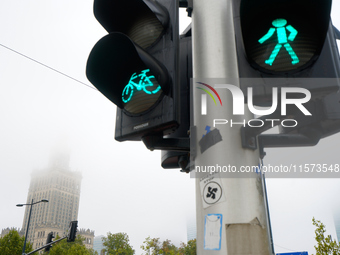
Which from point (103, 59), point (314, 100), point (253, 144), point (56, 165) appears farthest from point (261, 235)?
point (56, 165)

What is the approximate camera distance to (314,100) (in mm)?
1606

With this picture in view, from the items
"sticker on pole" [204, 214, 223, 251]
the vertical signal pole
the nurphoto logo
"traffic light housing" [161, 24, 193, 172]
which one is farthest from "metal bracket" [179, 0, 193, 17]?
"sticker on pole" [204, 214, 223, 251]

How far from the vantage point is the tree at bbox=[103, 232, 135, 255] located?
53.0 metres

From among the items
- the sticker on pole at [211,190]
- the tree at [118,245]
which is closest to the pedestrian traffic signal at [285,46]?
the sticker on pole at [211,190]

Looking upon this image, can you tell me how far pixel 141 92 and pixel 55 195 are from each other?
493 feet

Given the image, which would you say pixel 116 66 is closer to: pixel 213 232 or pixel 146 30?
pixel 146 30

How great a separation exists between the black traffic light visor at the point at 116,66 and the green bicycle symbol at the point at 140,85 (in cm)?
3

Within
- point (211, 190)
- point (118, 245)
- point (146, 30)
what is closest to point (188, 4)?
point (146, 30)

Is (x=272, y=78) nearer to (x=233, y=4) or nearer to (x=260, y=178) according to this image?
(x=260, y=178)

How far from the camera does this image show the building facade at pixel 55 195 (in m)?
138

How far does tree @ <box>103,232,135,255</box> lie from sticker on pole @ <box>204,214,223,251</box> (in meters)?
55.1

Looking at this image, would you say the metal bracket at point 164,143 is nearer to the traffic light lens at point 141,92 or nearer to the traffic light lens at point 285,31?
the traffic light lens at point 141,92

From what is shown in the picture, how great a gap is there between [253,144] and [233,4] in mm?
986

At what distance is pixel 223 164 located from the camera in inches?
66.4
